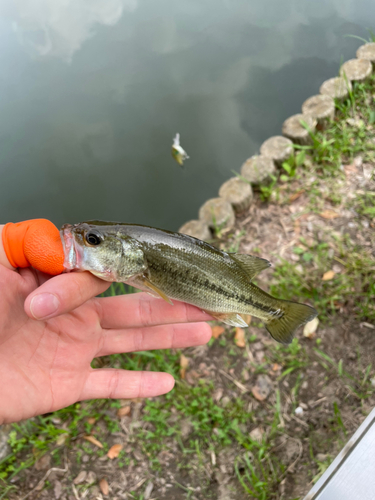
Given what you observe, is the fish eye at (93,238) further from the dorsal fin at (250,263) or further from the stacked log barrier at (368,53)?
the stacked log barrier at (368,53)

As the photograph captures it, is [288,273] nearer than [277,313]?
No

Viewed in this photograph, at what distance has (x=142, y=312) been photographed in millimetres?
2703

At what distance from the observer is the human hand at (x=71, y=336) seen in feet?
6.80

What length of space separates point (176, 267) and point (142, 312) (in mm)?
581

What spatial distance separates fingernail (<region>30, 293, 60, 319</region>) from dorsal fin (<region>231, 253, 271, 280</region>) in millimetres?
1307

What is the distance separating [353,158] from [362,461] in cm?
458

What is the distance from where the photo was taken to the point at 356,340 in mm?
3744

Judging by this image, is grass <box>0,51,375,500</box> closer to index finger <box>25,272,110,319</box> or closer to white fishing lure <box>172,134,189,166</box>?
index finger <box>25,272,110,319</box>

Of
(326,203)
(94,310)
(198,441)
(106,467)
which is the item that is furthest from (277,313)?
(326,203)

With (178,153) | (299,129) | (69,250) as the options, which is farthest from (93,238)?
(299,129)

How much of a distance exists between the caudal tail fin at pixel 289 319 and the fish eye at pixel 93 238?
149 centimetres

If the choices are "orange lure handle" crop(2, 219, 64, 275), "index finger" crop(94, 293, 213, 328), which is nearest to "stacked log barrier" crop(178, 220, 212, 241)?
"index finger" crop(94, 293, 213, 328)

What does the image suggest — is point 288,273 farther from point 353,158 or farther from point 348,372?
point 353,158

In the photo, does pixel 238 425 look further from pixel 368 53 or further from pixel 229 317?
pixel 368 53
